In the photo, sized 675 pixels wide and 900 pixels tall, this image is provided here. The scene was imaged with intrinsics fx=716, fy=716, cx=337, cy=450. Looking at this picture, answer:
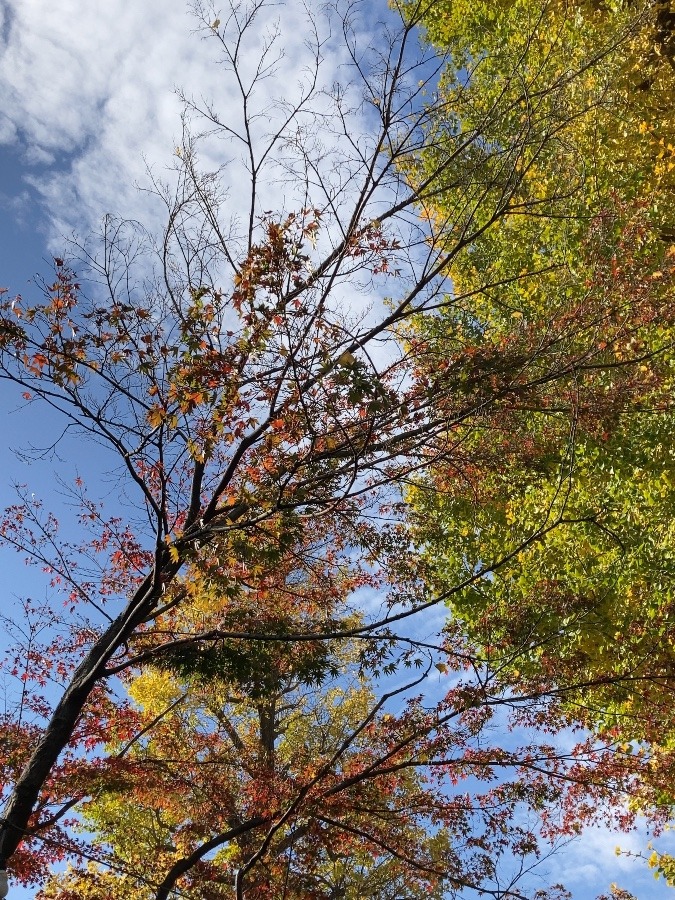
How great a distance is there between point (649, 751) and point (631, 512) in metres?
3.60

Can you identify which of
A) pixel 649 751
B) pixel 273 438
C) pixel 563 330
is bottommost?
pixel 649 751

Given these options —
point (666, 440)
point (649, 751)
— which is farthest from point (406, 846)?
point (666, 440)

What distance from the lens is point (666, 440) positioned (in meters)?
9.41

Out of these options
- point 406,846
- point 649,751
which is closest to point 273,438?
point 406,846

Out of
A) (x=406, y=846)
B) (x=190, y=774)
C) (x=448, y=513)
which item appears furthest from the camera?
(x=448, y=513)

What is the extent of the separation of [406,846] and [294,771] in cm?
189

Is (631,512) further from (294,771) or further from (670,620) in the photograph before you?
(294,771)

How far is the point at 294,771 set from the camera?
34.2 feet

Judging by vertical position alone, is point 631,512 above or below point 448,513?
below

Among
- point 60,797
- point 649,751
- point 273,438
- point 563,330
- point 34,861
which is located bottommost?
point 34,861

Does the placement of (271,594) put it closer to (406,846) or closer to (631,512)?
(406,846)

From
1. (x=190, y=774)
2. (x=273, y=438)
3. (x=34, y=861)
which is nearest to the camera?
(x=273, y=438)

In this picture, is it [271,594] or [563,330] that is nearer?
[563,330]

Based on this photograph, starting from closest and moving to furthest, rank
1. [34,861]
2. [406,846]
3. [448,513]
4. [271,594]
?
[34,861]
[271,594]
[406,846]
[448,513]
